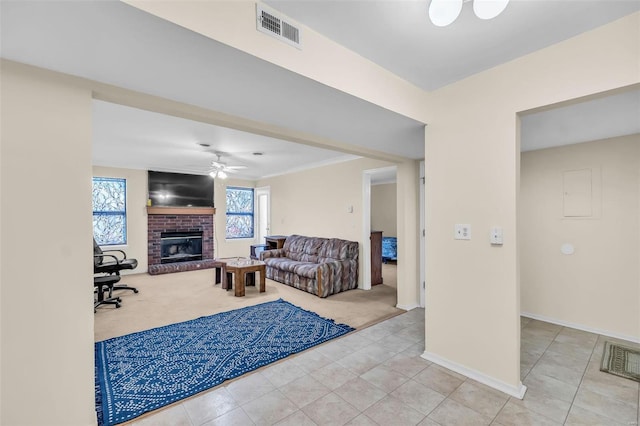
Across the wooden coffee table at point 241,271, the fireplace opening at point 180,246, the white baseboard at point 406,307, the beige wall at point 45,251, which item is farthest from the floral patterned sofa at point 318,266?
the beige wall at point 45,251

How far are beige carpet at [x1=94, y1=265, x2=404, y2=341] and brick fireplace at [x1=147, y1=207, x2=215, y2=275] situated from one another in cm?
84

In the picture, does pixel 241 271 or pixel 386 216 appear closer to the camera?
pixel 241 271

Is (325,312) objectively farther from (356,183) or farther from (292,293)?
(356,183)

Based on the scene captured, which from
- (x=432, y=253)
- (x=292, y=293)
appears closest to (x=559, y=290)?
(x=432, y=253)

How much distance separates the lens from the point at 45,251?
4.88ft

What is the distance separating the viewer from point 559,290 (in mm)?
3494

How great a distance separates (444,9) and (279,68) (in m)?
0.84

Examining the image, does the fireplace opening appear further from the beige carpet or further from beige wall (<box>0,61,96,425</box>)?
beige wall (<box>0,61,96,425</box>)

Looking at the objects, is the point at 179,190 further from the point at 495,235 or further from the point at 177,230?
the point at 495,235

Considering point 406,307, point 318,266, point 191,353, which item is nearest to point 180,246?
point 318,266

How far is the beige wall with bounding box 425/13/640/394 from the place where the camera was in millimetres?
1818

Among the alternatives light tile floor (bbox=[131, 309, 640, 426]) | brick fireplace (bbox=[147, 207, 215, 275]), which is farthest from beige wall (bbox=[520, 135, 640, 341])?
brick fireplace (bbox=[147, 207, 215, 275])

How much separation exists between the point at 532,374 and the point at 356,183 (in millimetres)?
3462

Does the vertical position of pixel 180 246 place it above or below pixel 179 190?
below
